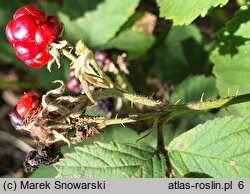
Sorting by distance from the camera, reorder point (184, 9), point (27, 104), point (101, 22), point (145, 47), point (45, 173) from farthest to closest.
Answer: point (145, 47)
point (101, 22)
point (45, 173)
point (184, 9)
point (27, 104)

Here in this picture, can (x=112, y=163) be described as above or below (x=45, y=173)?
below

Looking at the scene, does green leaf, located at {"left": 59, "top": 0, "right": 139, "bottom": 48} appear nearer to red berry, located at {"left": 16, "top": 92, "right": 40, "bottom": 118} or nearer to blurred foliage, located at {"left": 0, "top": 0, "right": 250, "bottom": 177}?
blurred foliage, located at {"left": 0, "top": 0, "right": 250, "bottom": 177}

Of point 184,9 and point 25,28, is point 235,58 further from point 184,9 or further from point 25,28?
point 25,28

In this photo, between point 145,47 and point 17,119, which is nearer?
point 17,119

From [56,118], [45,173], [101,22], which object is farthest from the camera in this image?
[101,22]

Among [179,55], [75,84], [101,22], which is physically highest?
[101,22]

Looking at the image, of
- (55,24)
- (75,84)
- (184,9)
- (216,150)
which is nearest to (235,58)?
(184,9)

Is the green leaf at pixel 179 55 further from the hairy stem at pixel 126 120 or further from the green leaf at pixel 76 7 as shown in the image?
the hairy stem at pixel 126 120

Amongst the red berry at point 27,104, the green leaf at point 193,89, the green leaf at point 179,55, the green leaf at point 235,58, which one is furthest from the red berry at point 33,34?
the green leaf at point 179,55
